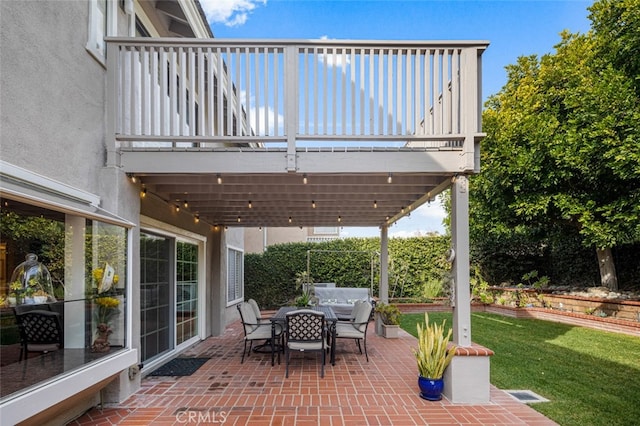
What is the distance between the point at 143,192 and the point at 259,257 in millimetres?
9135

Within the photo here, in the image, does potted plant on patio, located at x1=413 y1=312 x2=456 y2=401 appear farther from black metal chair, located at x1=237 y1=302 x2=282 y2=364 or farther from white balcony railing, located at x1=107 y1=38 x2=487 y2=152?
black metal chair, located at x1=237 y1=302 x2=282 y2=364

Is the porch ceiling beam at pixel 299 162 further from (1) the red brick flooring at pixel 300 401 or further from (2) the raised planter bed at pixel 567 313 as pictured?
(2) the raised planter bed at pixel 567 313

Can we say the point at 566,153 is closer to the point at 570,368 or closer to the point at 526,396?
the point at 570,368

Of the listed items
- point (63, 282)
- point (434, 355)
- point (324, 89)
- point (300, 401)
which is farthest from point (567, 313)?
point (63, 282)

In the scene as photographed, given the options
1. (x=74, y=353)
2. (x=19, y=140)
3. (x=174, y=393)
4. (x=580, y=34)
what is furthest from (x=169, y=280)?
(x=580, y=34)

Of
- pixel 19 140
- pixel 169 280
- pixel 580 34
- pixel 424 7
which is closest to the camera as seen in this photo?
pixel 19 140

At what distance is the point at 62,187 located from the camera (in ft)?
12.8

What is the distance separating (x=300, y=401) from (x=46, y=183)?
11.6 ft

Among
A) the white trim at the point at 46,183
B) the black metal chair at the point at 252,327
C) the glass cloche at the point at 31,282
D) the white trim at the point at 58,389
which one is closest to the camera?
the white trim at the point at 58,389

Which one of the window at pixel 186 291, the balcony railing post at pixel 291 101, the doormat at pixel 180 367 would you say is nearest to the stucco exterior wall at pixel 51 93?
the balcony railing post at pixel 291 101

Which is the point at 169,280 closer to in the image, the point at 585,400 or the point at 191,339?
the point at 191,339

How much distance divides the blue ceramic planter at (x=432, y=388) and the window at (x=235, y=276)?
23.8 feet

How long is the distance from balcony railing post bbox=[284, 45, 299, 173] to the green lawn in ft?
13.1

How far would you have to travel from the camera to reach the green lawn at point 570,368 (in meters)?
4.54
